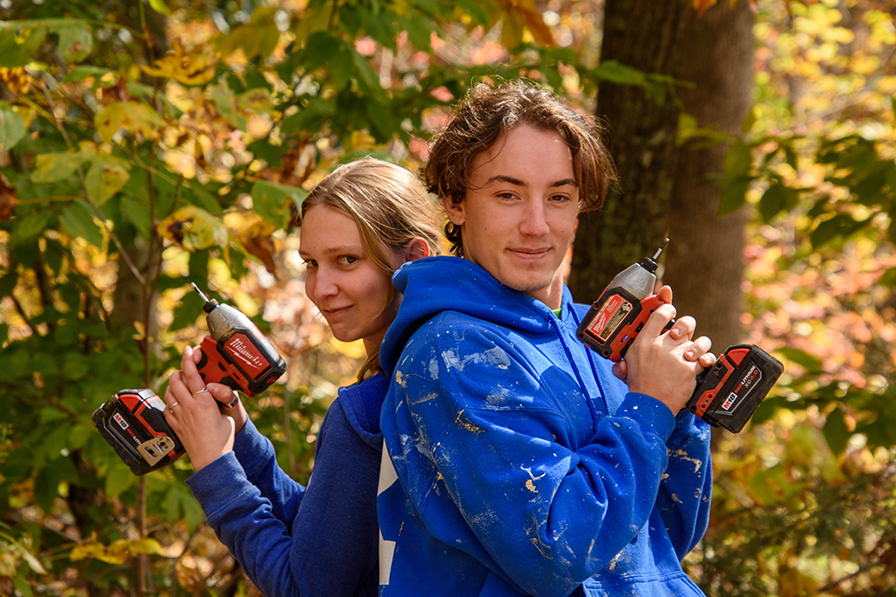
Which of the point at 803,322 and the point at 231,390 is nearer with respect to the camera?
the point at 231,390

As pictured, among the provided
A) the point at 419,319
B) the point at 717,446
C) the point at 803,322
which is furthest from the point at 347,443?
the point at 803,322

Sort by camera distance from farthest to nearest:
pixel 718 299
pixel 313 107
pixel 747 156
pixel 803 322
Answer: pixel 803 322 → pixel 718 299 → pixel 747 156 → pixel 313 107

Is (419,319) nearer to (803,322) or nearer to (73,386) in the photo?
(73,386)

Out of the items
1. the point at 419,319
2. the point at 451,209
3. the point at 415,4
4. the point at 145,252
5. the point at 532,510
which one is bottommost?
the point at 145,252

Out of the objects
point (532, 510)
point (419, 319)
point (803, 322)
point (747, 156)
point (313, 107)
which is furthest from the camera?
point (803, 322)

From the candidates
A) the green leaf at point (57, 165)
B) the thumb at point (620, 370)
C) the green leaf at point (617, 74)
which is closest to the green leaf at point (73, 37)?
the green leaf at point (57, 165)

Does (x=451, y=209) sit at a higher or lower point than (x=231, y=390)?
higher

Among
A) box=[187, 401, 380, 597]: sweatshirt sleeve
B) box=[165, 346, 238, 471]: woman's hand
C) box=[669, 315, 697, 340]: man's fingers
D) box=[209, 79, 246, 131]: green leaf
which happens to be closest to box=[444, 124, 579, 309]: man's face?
box=[669, 315, 697, 340]: man's fingers

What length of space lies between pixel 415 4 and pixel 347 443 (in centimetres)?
188

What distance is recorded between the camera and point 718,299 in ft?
14.4

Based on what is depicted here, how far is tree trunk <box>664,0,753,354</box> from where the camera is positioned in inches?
167

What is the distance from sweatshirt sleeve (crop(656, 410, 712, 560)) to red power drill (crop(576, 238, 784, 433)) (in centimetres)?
8

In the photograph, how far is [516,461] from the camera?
4.15ft

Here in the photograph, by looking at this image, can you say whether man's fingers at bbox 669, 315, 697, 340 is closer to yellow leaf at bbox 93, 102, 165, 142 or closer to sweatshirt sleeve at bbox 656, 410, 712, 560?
sweatshirt sleeve at bbox 656, 410, 712, 560
